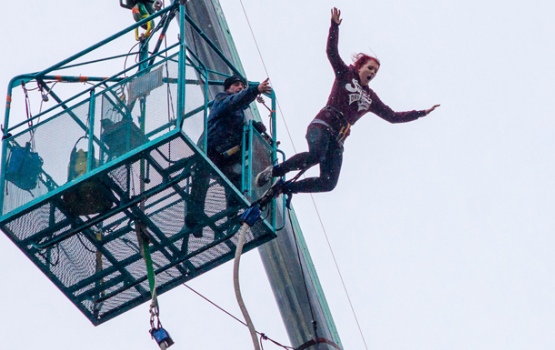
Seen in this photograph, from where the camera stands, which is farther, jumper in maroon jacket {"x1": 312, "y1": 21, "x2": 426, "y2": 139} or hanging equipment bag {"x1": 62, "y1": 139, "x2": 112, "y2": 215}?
jumper in maroon jacket {"x1": 312, "y1": 21, "x2": 426, "y2": 139}

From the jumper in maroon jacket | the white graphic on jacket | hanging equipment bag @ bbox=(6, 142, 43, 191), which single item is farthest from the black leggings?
hanging equipment bag @ bbox=(6, 142, 43, 191)

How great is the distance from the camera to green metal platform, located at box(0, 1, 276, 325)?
15594 mm

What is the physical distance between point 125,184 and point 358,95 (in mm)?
3033

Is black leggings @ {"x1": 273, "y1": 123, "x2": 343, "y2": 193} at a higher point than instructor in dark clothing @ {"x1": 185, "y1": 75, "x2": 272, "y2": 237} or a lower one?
lower

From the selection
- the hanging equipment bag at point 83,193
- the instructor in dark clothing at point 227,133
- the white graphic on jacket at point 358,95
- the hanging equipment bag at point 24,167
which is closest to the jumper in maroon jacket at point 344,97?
the white graphic on jacket at point 358,95

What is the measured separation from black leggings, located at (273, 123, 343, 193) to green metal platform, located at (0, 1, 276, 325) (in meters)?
0.42

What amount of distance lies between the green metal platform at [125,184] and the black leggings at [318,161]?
423 millimetres

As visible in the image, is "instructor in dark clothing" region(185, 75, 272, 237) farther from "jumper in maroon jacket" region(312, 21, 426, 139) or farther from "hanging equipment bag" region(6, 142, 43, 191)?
"hanging equipment bag" region(6, 142, 43, 191)

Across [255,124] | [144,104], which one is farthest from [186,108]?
[255,124]

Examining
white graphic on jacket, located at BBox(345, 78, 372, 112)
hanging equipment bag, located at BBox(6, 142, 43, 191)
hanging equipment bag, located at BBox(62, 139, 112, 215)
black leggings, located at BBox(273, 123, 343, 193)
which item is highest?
hanging equipment bag, located at BBox(6, 142, 43, 191)

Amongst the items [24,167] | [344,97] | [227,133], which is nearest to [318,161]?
[344,97]

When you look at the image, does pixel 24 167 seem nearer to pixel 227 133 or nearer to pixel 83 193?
pixel 83 193

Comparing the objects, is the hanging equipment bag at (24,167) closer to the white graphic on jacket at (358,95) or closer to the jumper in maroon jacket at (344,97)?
the jumper in maroon jacket at (344,97)

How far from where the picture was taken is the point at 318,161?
16766 millimetres
